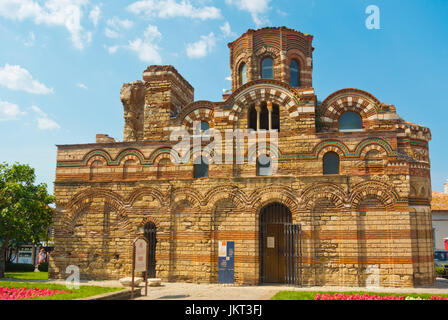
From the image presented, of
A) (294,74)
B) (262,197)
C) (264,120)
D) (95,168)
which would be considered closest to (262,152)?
(262,197)

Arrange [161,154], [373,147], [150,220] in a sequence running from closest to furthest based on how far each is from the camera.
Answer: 1. [373,147]
2. [150,220]
3. [161,154]

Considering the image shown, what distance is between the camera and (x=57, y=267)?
627 inches

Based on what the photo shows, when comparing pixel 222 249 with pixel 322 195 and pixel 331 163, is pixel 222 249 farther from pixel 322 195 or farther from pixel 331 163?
pixel 331 163

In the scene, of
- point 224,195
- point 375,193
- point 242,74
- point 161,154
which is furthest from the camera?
point 242,74

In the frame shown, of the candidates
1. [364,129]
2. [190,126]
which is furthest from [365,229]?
[190,126]

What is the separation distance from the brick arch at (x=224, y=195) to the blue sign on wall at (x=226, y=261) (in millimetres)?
1579

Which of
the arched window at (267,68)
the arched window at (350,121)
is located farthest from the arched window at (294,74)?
the arched window at (350,121)

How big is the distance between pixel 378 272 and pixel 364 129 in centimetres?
573

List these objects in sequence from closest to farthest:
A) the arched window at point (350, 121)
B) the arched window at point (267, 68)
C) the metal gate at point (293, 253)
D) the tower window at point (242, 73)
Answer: the metal gate at point (293, 253)
the arched window at point (350, 121)
the arched window at point (267, 68)
the tower window at point (242, 73)

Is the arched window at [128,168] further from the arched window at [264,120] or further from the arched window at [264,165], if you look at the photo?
the arched window at [264,120]

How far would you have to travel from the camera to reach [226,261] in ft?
48.0

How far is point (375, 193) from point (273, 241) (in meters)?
4.22

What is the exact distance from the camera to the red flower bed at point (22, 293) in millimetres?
10275
